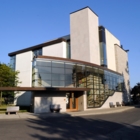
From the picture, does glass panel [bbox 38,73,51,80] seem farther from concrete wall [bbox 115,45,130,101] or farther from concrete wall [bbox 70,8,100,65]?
concrete wall [bbox 115,45,130,101]

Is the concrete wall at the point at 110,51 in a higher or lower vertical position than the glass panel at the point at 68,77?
higher

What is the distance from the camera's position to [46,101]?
19.8 meters

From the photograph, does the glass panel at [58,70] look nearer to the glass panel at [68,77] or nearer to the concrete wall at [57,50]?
the glass panel at [68,77]

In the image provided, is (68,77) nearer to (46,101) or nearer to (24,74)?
(46,101)

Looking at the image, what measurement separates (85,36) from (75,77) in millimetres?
11846

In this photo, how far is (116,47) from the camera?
39.7m

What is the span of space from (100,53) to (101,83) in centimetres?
865

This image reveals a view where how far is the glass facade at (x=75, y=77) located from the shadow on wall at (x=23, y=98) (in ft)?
54.1

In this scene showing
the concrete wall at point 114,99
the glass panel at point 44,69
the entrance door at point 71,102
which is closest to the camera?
the glass panel at point 44,69

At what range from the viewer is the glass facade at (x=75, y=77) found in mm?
20188

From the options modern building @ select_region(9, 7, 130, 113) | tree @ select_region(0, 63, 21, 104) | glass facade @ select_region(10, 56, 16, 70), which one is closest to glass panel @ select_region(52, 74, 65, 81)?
modern building @ select_region(9, 7, 130, 113)

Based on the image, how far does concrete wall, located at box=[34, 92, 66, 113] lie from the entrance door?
3.46 feet

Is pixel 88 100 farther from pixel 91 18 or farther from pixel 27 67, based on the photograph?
pixel 27 67

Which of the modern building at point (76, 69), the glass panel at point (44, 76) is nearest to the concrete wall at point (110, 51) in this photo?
the modern building at point (76, 69)
